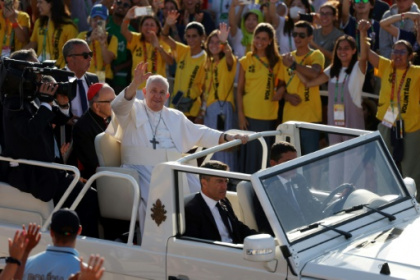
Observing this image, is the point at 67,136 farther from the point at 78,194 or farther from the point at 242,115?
the point at 242,115

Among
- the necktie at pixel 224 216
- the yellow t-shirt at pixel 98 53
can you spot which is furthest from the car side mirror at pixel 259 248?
the yellow t-shirt at pixel 98 53

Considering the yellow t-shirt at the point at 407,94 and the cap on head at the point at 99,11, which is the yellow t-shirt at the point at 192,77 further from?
the yellow t-shirt at the point at 407,94

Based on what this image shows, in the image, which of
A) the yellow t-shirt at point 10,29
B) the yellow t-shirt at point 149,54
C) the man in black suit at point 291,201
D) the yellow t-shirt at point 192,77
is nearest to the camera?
the man in black suit at point 291,201

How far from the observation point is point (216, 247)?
23.1 ft

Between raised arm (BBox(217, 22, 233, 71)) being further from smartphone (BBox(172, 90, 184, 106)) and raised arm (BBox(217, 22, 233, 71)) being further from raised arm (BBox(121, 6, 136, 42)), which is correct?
raised arm (BBox(121, 6, 136, 42))

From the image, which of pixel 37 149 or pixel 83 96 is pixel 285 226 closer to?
pixel 37 149

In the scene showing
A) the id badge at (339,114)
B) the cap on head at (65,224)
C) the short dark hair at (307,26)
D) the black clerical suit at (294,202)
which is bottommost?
the id badge at (339,114)

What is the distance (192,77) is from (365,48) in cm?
239

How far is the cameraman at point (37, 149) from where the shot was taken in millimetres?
8102

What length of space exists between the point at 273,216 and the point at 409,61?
4925 mm

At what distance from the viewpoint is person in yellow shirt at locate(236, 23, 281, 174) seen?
1212 centimetres

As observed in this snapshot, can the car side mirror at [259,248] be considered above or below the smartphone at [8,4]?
Result: below

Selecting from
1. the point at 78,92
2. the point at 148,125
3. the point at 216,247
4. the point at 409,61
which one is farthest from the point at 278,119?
the point at 216,247

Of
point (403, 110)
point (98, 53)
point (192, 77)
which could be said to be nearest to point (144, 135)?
point (403, 110)
